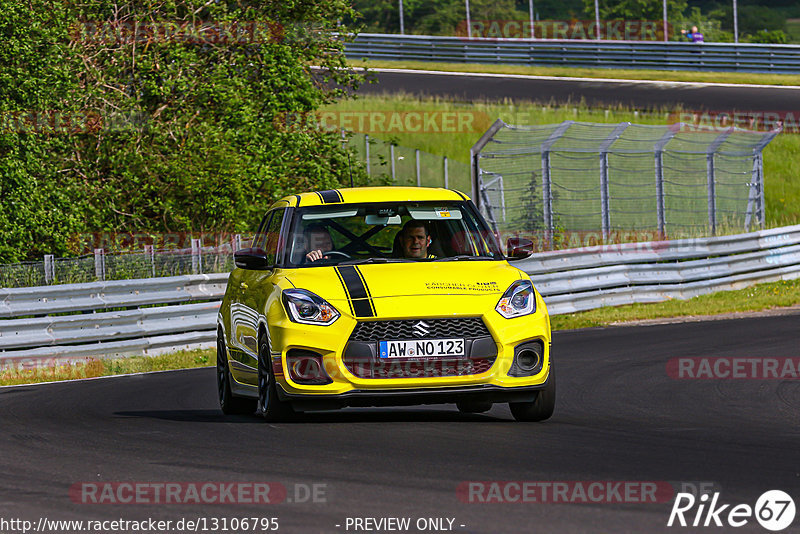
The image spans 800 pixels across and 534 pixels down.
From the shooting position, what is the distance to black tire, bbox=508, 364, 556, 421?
955cm

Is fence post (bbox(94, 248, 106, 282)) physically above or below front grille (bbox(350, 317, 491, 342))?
below

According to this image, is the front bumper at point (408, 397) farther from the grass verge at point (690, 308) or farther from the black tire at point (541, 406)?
the grass verge at point (690, 308)

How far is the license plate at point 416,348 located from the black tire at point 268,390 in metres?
0.86

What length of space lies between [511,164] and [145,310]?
2293 centimetres

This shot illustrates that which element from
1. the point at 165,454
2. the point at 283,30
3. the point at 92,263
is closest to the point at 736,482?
the point at 165,454

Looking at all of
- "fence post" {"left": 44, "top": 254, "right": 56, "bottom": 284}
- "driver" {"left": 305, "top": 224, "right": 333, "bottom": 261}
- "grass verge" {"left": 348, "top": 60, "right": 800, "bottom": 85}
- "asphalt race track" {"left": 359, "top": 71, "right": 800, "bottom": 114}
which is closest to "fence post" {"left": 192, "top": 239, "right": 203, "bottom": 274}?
"fence post" {"left": 44, "top": 254, "right": 56, "bottom": 284}

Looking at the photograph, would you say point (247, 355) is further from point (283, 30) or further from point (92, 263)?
point (283, 30)

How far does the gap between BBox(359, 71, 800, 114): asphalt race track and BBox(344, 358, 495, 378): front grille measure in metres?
30.2

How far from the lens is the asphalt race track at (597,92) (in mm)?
39906

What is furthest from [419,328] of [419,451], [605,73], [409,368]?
[605,73]

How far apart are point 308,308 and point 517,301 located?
140 centimetres

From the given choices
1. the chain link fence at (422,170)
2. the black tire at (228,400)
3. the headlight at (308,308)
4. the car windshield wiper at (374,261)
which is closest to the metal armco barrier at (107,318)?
the black tire at (228,400)

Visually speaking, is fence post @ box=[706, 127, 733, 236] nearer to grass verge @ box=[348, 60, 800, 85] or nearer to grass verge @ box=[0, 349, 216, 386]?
grass verge @ box=[0, 349, 216, 386]

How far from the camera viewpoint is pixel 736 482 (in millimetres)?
6883
